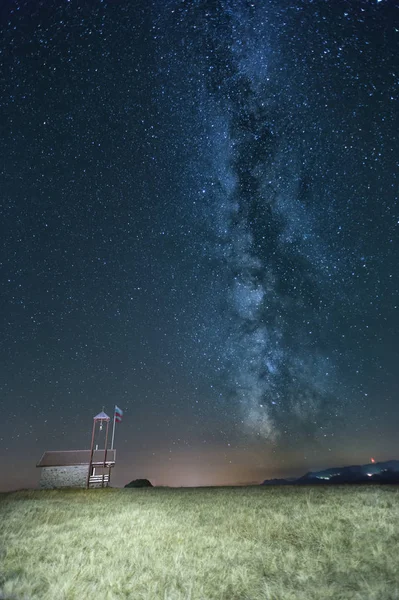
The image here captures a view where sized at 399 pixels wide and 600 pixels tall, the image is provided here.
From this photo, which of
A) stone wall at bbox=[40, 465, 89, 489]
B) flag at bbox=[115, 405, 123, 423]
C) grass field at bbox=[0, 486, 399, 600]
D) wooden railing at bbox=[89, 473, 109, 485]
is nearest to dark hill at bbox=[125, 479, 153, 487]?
stone wall at bbox=[40, 465, 89, 489]

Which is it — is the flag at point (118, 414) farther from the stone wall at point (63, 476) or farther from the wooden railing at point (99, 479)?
the stone wall at point (63, 476)

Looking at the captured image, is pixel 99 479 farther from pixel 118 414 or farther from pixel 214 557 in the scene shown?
pixel 214 557

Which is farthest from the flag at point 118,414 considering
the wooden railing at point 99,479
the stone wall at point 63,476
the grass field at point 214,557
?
the grass field at point 214,557

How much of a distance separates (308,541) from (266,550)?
3.28 feet

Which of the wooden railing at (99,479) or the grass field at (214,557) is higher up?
the wooden railing at (99,479)

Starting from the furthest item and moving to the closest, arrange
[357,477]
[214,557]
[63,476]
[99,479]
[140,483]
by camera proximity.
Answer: [357,477] < [140,483] < [63,476] < [99,479] < [214,557]

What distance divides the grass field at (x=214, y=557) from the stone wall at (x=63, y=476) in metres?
25.3

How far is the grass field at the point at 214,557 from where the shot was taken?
520 centimetres

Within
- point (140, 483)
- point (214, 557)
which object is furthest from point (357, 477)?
point (214, 557)

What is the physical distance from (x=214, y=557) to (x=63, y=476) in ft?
107

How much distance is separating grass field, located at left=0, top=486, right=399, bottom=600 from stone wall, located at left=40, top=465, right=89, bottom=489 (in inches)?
997

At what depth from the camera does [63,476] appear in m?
34.3

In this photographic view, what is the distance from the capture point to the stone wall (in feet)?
111

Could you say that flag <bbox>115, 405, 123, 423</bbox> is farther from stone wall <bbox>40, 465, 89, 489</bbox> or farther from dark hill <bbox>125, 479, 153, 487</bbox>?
dark hill <bbox>125, 479, 153, 487</bbox>
